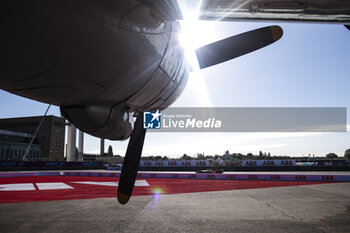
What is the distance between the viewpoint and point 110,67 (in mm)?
1993

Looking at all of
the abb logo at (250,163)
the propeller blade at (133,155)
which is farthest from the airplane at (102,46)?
the abb logo at (250,163)

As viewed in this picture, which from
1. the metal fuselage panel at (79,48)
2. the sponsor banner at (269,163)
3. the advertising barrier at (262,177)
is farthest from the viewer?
the sponsor banner at (269,163)

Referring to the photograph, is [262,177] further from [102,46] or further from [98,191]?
[102,46]

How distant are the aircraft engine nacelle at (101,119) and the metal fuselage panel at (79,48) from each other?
22 centimetres

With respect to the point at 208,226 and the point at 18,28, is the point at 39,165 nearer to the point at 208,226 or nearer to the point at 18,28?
the point at 208,226

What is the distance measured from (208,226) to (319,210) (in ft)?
14.7

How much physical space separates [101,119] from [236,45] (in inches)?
135

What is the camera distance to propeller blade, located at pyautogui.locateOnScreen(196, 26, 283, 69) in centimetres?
455

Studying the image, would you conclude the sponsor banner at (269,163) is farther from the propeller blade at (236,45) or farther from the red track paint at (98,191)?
the propeller blade at (236,45)

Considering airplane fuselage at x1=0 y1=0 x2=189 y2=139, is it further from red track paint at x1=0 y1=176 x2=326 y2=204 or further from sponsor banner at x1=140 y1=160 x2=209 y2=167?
sponsor banner at x1=140 y1=160 x2=209 y2=167

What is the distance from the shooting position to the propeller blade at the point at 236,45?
4551 millimetres

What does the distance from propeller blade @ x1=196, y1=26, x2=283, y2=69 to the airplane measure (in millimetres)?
1997

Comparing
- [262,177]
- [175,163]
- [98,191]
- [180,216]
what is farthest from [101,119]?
[175,163]

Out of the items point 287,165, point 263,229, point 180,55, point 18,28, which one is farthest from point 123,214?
point 287,165
